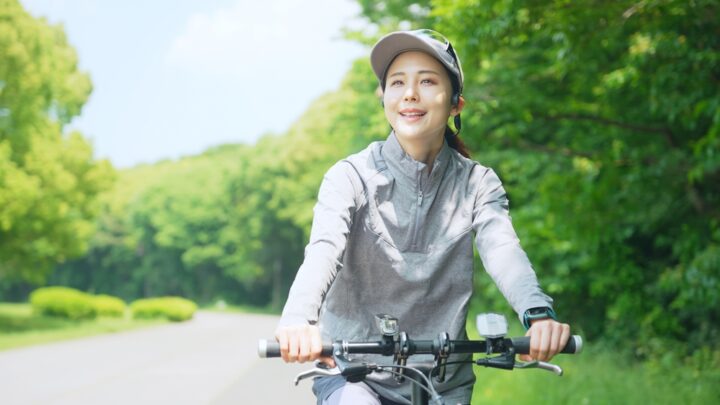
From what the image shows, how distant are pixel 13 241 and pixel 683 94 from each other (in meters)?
22.4

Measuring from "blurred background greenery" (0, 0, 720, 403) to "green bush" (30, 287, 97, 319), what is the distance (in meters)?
2.80

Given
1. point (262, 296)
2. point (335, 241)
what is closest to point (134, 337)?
point (335, 241)

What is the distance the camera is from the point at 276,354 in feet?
6.86

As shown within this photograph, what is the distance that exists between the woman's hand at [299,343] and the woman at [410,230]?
248mm

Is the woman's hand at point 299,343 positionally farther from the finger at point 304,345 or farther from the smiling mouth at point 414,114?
the smiling mouth at point 414,114

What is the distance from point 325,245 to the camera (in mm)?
2377

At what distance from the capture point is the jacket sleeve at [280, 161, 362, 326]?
220 centimetres

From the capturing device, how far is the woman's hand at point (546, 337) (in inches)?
86.0

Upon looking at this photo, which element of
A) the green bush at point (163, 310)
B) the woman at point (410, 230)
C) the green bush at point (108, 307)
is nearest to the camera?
the woman at point (410, 230)

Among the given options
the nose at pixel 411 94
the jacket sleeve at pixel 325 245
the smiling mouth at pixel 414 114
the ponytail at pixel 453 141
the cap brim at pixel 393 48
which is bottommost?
the jacket sleeve at pixel 325 245

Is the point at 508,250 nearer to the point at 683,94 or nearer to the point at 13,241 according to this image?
the point at 683,94

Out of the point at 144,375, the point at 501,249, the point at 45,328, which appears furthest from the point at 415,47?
the point at 45,328

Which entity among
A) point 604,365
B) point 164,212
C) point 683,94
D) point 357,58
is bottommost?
point 604,365

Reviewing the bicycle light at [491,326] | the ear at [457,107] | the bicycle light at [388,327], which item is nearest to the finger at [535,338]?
the bicycle light at [491,326]
